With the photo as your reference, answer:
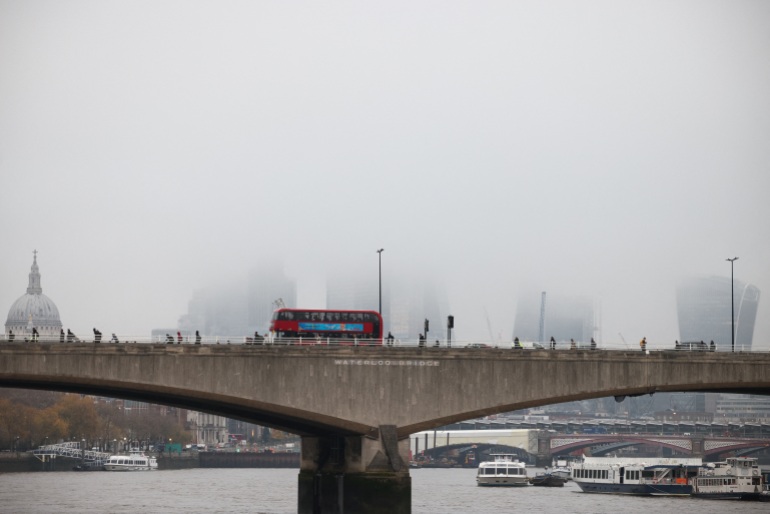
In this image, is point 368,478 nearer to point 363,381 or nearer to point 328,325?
point 363,381

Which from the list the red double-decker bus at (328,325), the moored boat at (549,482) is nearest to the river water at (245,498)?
the moored boat at (549,482)

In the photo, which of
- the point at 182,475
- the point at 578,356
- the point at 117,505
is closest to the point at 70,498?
the point at 117,505

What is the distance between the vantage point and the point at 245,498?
13200 centimetres

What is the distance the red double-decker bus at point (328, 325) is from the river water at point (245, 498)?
15223 millimetres

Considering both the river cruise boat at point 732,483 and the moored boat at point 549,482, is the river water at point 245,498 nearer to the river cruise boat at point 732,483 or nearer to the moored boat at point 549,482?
the moored boat at point 549,482

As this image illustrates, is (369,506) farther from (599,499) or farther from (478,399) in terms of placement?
(599,499)

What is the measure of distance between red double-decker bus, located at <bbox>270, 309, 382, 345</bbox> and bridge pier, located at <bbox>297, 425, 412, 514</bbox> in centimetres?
1122

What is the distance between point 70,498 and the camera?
5022 inches

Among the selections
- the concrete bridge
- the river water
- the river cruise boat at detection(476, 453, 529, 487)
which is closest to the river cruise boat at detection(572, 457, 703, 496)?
the river water

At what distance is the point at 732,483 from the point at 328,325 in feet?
178

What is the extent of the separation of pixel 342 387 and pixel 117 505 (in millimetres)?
34842

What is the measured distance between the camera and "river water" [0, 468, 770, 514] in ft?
373

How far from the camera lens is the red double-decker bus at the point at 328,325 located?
105188mm

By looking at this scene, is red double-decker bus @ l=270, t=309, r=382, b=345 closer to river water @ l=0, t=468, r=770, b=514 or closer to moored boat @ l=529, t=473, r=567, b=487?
river water @ l=0, t=468, r=770, b=514
